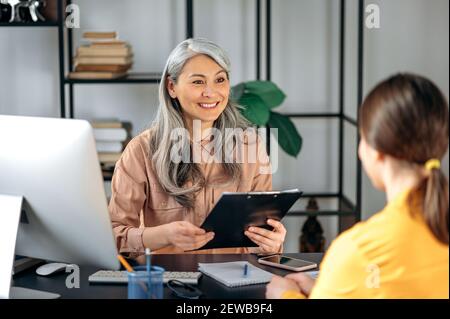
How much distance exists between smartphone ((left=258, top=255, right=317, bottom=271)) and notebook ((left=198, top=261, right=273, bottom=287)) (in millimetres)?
59

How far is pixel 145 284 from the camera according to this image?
69.5 inches

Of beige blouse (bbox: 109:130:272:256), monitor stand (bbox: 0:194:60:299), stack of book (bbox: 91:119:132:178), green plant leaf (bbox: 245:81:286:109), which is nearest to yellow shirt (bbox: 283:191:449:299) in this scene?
monitor stand (bbox: 0:194:60:299)

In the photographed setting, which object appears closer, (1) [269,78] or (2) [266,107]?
(2) [266,107]

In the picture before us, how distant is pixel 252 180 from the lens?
267 cm

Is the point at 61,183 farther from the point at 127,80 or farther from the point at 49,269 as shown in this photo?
the point at 127,80

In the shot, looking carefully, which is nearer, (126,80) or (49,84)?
(126,80)

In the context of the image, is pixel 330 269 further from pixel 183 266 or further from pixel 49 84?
pixel 49 84

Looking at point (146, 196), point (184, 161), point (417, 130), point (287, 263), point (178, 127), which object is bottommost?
point (287, 263)

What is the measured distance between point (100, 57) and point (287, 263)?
6.39ft

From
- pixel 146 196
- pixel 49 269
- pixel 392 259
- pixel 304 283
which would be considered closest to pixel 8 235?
pixel 49 269

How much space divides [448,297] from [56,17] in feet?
9.31
